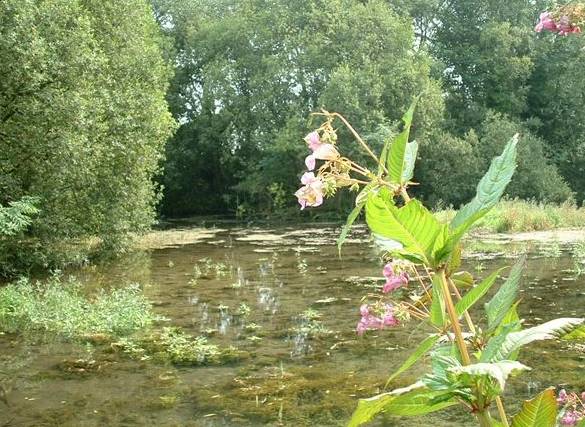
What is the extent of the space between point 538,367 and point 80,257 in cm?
934

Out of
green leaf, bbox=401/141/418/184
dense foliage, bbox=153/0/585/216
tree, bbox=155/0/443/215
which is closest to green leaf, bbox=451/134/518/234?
green leaf, bbox=401/141/418/184

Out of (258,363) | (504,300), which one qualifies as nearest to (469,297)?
(504,300)

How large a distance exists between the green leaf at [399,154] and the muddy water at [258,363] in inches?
64.4

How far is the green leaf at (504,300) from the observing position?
1.05 m

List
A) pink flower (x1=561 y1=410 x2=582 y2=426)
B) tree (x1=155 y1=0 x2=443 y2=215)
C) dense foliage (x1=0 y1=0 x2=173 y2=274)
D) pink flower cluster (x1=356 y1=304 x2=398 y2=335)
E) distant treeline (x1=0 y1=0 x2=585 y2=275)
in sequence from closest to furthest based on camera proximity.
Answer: pink flower cluster (x1=356 y1=304 x2=398 y2=335)
pink flower (x1=561 y1=410 x2=582 y2=426)
dense foliage (x1=0 y1=0 x2=173 y2=274)
distant treeline (x1=0 y1=0 x2=585 y2=275)
tree (x1=155 y1=0 x2=443 y2=215)

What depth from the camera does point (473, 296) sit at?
107 cm

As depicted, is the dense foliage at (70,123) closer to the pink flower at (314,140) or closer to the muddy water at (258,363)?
the muddy water at (258,363)

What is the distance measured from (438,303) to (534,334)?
0.16m

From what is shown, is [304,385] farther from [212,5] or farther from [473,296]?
[212,5]

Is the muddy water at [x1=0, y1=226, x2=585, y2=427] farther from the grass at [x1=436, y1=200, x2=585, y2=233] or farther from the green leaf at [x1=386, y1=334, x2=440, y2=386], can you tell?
the grass at [x1=436, y1=200, x2=585, y2=233]

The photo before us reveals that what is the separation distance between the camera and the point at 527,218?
17.5m

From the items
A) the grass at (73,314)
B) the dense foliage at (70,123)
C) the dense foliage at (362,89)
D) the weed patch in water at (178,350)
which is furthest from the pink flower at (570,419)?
the dense foliage at (362,89)

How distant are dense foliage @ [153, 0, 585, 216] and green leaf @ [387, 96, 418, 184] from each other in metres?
22.9

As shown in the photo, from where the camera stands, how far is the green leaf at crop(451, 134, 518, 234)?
967mm
